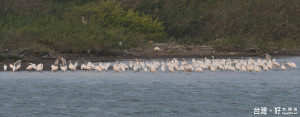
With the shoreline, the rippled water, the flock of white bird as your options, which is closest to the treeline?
the shoreline

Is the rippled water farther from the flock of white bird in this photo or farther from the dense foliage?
the dense foliage

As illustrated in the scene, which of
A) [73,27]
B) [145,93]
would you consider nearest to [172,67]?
[145,93]

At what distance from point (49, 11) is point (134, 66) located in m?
23.5

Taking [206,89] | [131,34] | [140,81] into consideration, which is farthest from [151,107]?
[131,34]

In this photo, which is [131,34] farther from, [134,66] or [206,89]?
[206,89]

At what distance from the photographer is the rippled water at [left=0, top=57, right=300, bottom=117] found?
785 inches

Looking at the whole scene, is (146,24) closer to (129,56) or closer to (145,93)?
(129,56)

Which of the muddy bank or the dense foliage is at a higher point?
the dense foliage

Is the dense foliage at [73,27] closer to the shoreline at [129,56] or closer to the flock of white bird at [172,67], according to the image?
the shoreline at [129,56]

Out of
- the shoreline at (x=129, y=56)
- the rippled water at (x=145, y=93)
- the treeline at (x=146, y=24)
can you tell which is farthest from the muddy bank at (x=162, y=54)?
the rippled water at (x=145, y=93)

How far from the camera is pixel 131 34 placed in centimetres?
4850

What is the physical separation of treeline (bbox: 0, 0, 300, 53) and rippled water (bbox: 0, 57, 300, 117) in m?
11.2

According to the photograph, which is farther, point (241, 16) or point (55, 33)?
point (241, 16)

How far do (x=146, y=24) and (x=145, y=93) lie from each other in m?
26.6
